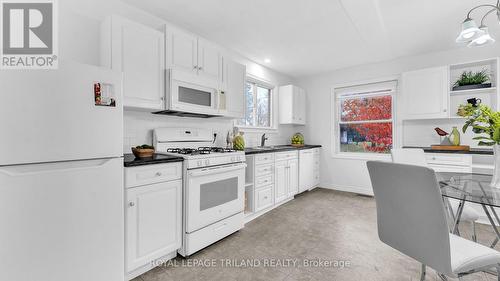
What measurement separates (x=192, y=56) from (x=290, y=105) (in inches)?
96.4

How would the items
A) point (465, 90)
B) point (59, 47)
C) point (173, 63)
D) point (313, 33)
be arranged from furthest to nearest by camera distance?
point (465, 90)
point (313, 33)
point (173, 63)
point (59, 47)

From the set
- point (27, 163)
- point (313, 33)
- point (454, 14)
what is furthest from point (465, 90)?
point (27, 163)

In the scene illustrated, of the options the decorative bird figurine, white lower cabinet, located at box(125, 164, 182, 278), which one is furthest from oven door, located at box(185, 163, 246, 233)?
the decorative bird figurine

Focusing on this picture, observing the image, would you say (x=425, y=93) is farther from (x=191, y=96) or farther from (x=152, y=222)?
(x=152, y=222)

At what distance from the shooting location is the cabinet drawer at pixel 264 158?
3.05 metres

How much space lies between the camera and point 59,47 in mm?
1883

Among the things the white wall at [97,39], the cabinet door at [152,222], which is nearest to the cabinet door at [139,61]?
the white wall at [97,39]

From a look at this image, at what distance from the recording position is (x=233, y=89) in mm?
3064

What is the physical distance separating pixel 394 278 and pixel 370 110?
3.33 m

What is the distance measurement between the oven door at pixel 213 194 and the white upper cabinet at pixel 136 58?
87 cm

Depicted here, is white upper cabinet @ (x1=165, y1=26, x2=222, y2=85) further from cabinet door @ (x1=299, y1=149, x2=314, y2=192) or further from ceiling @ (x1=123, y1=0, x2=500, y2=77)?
cabinet door @ (x1=299, y1=149, x2=314, y2=192)

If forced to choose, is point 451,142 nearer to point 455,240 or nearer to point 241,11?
point 455,240

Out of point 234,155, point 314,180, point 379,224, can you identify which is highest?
point 234,155

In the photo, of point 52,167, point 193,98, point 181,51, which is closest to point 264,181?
point 193,98
